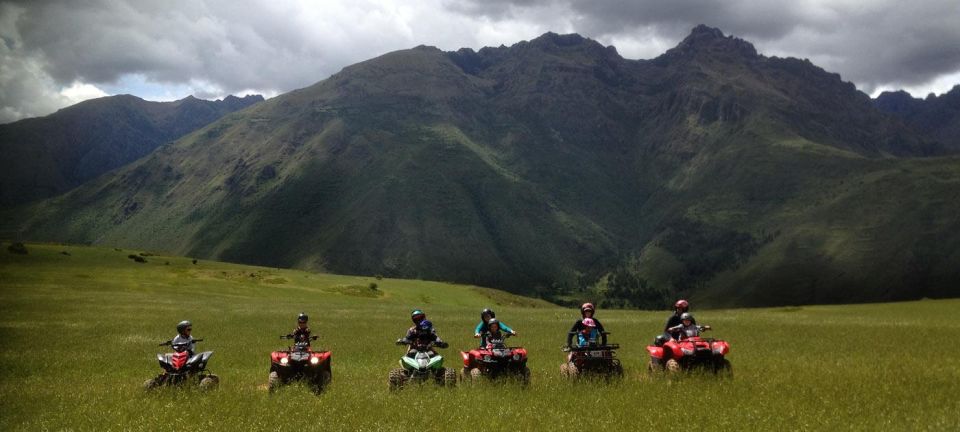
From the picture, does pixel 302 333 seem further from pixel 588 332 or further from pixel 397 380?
pixel 588 332

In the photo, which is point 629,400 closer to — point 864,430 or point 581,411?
point 581,411

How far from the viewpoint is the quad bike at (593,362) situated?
1869cm

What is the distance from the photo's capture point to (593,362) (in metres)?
18.8

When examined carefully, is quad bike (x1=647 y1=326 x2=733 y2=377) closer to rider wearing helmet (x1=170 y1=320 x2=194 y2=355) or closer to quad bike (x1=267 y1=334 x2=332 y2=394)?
quad bike (x1=267 y1=334 x2=332 y2=394)

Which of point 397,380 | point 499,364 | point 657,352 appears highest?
point 657,352

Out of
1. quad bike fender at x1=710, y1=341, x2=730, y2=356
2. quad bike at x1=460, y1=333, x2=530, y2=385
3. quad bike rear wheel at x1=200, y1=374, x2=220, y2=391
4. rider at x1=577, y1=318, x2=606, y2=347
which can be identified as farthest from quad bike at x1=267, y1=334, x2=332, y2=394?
quad bike fender at x1=710, y1=341, x2=730, y2=356

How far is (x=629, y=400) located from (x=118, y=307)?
51982mm

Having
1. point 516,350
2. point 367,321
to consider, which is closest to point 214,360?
point 516,350

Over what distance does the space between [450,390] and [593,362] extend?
4.72 meters

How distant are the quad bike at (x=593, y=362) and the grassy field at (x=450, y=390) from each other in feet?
2.37

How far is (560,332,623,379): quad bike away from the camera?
1869 cm

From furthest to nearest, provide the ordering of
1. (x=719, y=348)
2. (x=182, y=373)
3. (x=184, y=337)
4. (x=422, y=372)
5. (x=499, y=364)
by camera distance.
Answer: (x=184, y=337) < (x=719, y=348) < (x=499, y=364) < (x=422, y=372) < (x=182, y=373)

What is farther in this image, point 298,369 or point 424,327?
point 424,327

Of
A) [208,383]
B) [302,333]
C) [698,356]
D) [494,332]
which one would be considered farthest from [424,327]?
[698,356]
